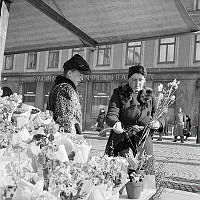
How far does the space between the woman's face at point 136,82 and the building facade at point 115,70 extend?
50.4 ft

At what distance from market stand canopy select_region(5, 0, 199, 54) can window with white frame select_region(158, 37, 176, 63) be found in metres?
17.3

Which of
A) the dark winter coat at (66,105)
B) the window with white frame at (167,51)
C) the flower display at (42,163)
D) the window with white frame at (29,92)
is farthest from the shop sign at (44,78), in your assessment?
the flower display at (42,163)

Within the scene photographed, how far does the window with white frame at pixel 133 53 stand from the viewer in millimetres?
21797

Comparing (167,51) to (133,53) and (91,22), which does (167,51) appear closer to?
(133,53)

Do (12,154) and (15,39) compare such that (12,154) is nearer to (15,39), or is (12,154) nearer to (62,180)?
(62,180)

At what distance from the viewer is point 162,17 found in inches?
120

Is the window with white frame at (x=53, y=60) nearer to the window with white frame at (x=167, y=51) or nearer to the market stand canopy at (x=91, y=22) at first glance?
the window with white frame at (x=167, y=51)

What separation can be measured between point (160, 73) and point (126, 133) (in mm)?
18106

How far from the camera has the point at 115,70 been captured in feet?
72.6

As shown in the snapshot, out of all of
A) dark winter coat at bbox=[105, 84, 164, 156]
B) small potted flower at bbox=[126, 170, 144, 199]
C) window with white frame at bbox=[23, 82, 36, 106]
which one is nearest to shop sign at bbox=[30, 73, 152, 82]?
window with white frame at bbox=[23, 82, 36, 106]

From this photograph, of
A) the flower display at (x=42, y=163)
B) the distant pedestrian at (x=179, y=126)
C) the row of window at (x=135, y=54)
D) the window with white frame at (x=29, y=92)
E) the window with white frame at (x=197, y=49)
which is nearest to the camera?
the flower display at (x=42, y=163)

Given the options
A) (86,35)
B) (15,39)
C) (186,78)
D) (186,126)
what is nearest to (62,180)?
(86,35)

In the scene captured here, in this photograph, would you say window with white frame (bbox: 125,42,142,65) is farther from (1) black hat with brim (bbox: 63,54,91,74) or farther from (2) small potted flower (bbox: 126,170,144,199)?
(2) small potted flower (bbox: 126,170,144,199)

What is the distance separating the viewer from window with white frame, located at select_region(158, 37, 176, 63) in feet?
67.5
